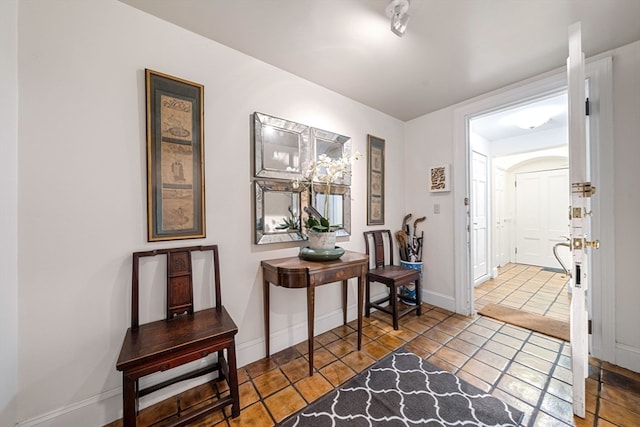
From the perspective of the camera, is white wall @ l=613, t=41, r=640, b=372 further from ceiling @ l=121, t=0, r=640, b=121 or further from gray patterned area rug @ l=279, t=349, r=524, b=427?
gray patterned area rug @ l=279, t=349, r=524, b=427

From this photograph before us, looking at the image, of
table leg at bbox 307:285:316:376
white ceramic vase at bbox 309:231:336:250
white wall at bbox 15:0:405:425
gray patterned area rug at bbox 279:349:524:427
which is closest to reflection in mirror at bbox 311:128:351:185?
white ceramic vase at bbox 309:231:336:250

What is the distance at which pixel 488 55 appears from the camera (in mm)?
1880

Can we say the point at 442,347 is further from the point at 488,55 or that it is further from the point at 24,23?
the point at 24,23

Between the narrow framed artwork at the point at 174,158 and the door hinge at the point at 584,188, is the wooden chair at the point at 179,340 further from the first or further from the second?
the door hinge at the point at 584,188

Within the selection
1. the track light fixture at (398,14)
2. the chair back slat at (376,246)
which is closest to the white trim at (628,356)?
the chair back slat at (376,246)

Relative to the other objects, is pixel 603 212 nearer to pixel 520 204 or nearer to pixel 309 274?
pixel 309 274

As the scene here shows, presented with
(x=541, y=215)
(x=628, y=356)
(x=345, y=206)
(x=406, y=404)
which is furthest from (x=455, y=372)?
(x=541, y=215)

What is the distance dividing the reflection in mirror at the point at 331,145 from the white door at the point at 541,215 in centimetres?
482

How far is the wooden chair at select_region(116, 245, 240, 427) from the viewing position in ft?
3.63

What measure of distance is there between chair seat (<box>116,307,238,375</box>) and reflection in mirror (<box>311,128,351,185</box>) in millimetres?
1526

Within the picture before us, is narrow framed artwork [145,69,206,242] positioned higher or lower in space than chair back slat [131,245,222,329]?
higher

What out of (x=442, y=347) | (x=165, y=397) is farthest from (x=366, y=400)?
(x=165, y=397)

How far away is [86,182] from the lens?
4.32ft

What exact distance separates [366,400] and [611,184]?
2.44m
